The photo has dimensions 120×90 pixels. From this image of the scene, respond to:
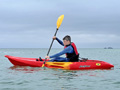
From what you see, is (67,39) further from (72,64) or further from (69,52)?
(72,64)

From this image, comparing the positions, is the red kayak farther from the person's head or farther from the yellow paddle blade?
the yellow paddle blade

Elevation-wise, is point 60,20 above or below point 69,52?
above

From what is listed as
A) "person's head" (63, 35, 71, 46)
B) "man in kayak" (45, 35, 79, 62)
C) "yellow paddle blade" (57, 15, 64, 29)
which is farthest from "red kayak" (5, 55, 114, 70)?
"yellow paddle blade" (57, 15, 64, 29)

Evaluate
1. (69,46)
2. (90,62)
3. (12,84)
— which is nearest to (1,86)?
(12,84)

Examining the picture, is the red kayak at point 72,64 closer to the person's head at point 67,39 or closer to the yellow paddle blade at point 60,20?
the person's head at point 67,39

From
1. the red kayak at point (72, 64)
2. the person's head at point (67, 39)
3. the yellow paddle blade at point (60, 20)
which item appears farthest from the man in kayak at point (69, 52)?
the yellow paddle blade at point (60, 20)

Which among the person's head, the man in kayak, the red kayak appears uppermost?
the person's head

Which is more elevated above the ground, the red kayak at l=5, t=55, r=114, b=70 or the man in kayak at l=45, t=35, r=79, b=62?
the man in kayak at l=45, t=35, r=79, b=62

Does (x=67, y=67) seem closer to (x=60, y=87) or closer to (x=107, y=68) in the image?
(x=107, y=68)

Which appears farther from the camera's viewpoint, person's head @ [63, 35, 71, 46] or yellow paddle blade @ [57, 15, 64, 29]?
yellow paddle blade @ [57, 15, 64, 29]

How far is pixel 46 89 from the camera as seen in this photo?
6035 millimetres

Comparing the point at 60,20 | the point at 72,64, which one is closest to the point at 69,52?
the point at 72,64

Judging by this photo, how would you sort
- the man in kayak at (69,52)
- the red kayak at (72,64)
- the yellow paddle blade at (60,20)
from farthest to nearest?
the yellow paddle blade at (60,20) < the red kayak at (72,64) < the man in kayak at (69,52)

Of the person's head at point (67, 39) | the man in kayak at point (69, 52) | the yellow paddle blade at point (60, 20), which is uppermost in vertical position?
the yellow paddle blade at point (60, 20)
